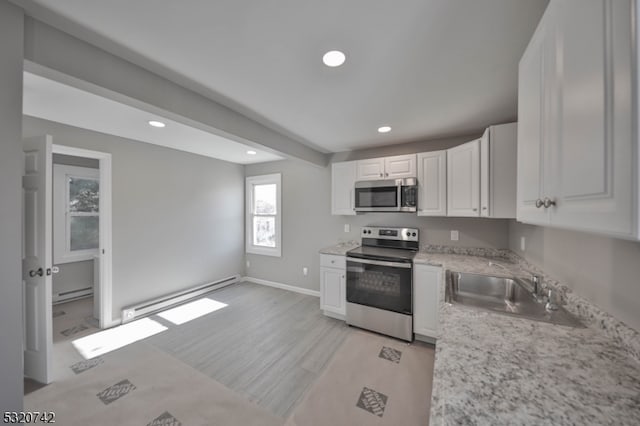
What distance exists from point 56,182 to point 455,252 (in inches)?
235

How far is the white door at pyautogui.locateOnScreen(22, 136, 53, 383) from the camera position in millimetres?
1915

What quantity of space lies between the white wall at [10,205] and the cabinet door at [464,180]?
316cm

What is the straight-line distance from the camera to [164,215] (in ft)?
11.5

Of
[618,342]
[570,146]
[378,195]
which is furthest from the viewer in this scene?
[378,195]

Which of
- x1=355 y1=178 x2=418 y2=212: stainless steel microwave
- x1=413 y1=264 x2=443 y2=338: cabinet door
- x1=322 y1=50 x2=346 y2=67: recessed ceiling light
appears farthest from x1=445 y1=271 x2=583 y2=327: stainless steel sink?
x1=322 y1=50 x2=346 y2=67: recessed ceiling light

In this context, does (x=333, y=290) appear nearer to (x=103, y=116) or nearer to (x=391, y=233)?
(x=391, y=233)

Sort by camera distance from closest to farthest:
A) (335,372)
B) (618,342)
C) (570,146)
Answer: (570,146) < (618,342) < (335,372)

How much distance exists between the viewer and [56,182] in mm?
3553

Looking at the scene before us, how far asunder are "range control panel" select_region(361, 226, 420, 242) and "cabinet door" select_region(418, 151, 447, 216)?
39 cm

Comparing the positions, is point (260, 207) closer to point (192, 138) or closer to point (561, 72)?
point (192, 138)

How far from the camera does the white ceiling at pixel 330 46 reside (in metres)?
1.08

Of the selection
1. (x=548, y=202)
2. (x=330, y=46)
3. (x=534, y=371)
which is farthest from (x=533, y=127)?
(x=330, y=46)

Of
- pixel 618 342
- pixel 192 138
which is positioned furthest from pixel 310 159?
pixel 618 342

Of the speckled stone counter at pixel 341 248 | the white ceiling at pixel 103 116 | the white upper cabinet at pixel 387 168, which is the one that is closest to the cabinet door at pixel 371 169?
the white upper cabinet at pixel 387 168
